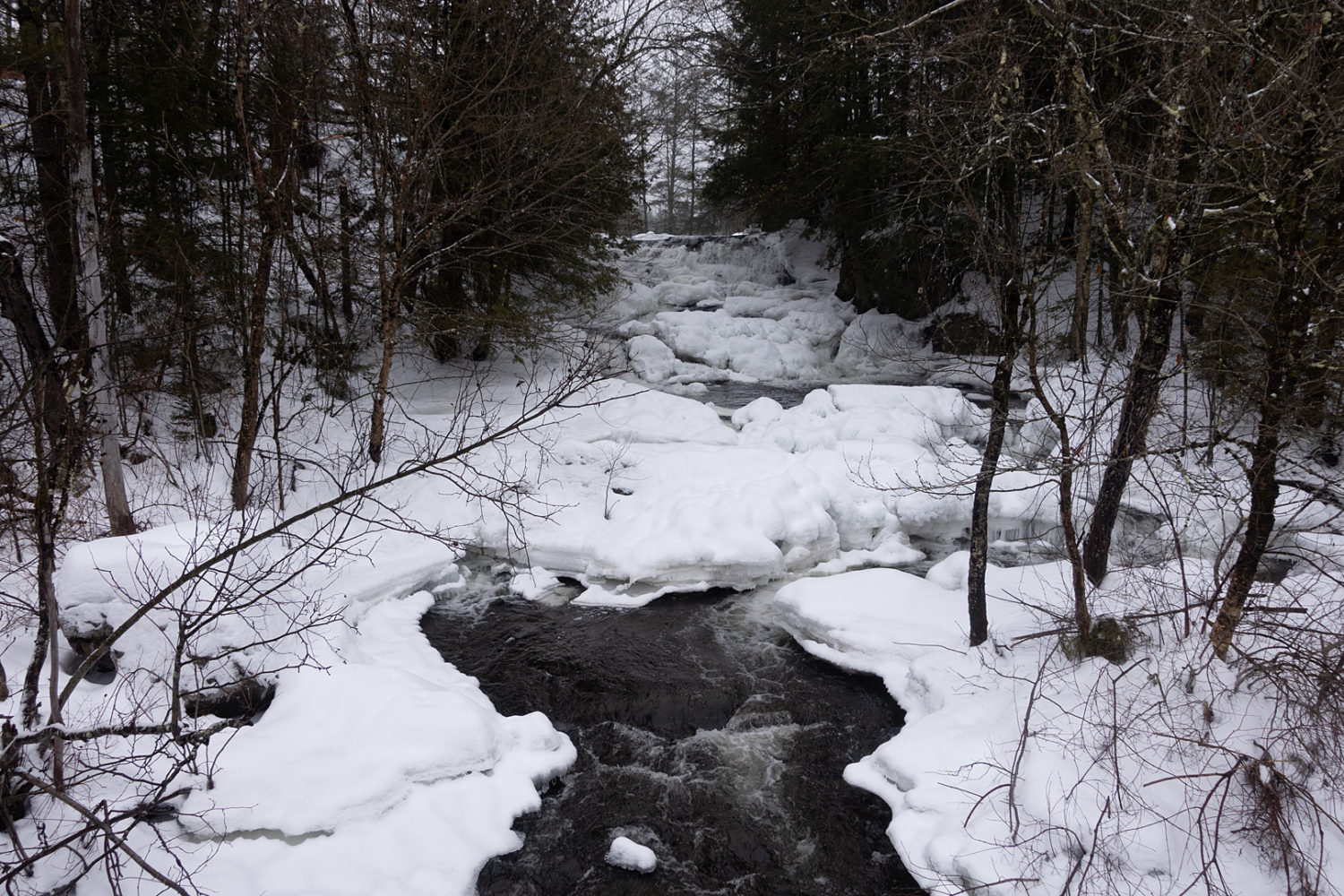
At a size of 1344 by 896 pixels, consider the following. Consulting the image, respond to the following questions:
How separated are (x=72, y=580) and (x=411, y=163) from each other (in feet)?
21.5

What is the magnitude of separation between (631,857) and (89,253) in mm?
7170

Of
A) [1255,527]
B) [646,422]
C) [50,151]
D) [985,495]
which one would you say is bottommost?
[646,422]

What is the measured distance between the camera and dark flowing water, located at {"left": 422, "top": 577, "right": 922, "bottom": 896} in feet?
15.8

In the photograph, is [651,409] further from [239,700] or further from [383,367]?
[239,700]

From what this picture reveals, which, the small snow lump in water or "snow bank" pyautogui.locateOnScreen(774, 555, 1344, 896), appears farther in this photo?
the small snow lump in water

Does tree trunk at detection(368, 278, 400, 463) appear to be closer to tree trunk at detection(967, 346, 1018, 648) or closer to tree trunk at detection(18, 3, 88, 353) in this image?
tree trunk at detection(18, 3, 88, 353)

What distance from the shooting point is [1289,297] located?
455 centimetres

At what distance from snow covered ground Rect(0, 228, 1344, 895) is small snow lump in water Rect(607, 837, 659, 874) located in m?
0.69

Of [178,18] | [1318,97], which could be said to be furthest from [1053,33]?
[178,18]

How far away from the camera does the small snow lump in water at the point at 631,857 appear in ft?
15.8

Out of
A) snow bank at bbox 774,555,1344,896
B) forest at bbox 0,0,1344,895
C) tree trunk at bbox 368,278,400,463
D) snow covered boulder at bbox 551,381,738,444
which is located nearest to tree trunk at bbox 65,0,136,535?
forest at bbox 0,0,1344,895

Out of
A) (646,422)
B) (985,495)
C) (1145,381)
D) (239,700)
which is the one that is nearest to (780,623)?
(985,495)

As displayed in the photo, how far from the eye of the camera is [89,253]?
7090 mm

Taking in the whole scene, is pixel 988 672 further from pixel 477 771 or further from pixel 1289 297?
pixel 477 771
